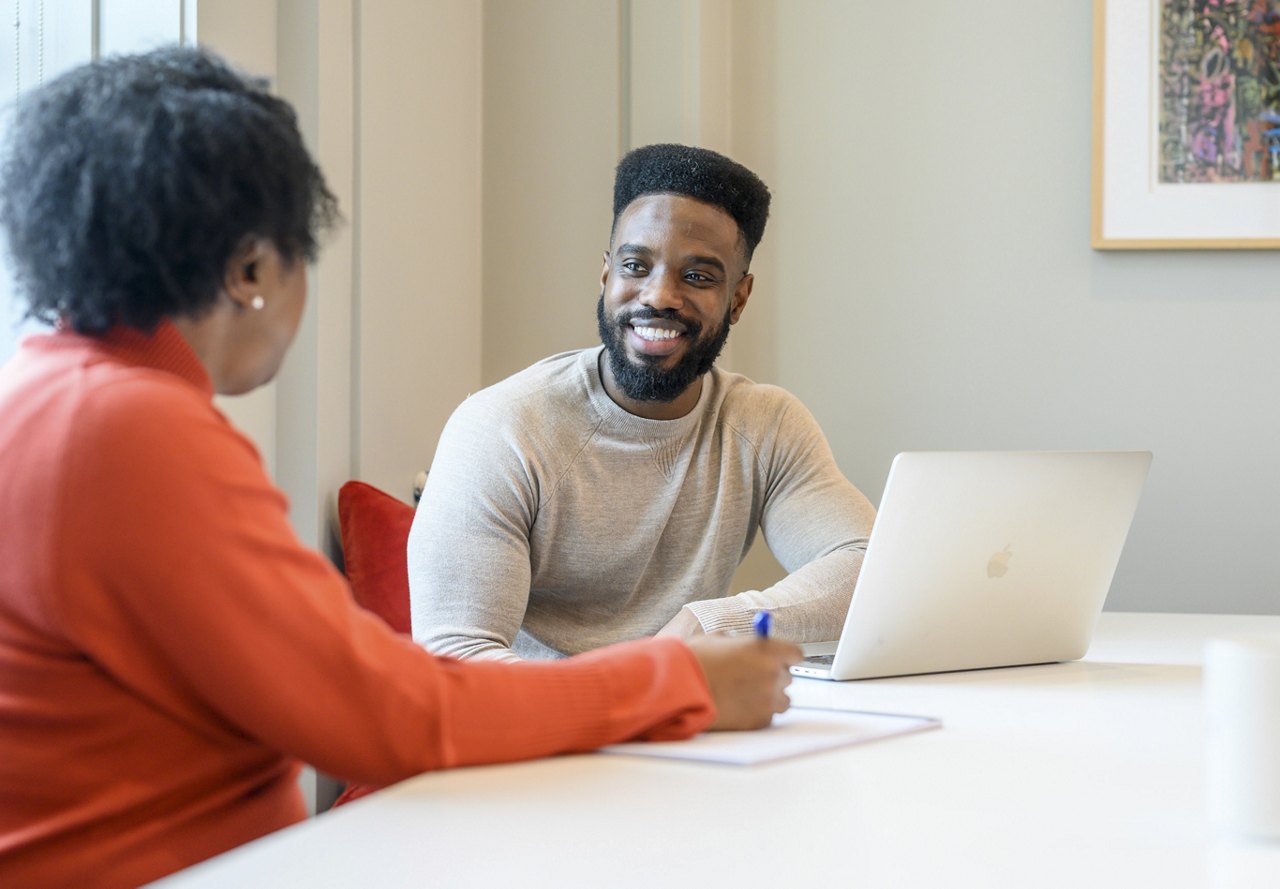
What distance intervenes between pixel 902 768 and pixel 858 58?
2121mm

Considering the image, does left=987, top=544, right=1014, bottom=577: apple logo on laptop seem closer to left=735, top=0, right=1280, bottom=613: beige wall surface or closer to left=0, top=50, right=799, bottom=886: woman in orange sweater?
left=0, top=50, right=799, bottom=886: woman in orange sweater

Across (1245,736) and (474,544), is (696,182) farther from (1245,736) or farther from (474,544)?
(1245,736)

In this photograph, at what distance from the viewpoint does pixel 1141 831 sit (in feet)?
2.84

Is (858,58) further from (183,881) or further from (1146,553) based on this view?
(183,881)

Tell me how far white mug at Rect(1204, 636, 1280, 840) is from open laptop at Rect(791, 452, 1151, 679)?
478mm

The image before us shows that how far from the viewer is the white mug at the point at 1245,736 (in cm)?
83

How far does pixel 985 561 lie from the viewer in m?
1.44

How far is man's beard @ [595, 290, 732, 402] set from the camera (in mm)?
1979

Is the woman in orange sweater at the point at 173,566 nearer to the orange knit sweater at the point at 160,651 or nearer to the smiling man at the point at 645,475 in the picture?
the orange knit sweater at the point at 160,651

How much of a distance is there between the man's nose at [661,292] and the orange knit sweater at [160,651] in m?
1.11

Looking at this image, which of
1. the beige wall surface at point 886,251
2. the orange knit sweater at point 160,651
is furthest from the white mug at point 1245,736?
the beige wall surface at point 886,251

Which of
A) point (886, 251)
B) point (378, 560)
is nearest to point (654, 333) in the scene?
point (378, 560)

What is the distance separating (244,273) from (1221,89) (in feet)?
7.49

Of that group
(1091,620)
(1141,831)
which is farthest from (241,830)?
(1091,620)
